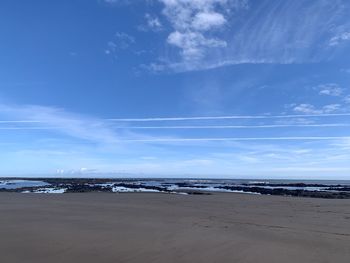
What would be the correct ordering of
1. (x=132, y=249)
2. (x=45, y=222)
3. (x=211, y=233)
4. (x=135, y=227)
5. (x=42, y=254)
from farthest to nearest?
(x=45, y=222) → (x=135, y=227) → (x=211, y=233) → (x=132, y=249) → (x=42, y=254)

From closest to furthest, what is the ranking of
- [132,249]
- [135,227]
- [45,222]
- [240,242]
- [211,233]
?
→ [132,249]
[240,242]
[211,233]
[135,227]
[45,222]

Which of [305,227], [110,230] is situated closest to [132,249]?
[110,230]

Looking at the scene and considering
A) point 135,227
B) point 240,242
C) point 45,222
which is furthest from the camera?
point 45,222

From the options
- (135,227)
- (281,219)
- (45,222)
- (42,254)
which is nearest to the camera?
(42,254)

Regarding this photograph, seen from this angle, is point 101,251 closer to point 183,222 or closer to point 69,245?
point 69,245

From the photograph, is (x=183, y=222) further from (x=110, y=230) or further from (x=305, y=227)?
(x=305, y=227)

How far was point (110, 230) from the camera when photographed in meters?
12.8

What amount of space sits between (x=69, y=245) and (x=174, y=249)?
3.03 m

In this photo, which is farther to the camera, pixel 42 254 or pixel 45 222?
pixel 45 222

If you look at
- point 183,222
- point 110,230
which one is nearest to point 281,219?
point 183,222

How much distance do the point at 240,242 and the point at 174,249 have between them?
2.26 meters

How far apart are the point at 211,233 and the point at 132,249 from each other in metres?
3.52

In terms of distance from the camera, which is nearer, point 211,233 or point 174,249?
point 174,249

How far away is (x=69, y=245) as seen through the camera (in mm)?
10156
